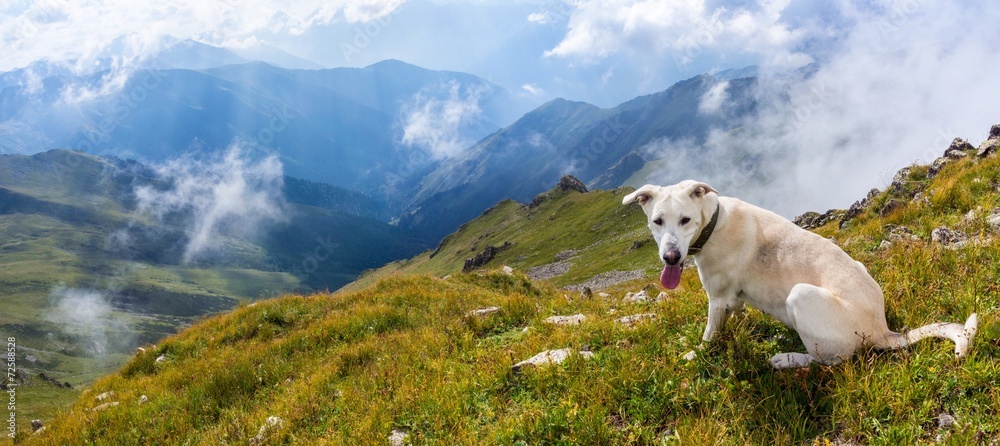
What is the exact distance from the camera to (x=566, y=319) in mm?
8953

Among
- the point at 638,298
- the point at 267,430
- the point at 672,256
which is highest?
the point at 267,430

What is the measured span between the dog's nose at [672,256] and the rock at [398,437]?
12.7ft

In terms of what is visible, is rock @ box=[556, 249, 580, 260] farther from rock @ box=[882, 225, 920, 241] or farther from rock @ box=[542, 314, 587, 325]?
rock @ box=[542, 314, 587, 325]

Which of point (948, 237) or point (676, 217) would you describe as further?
point (948, 237)

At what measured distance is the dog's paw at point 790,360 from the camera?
16.9 feet

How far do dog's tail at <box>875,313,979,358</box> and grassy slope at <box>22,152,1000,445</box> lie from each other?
4.3 inches

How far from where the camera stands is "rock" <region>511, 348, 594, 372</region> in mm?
6395

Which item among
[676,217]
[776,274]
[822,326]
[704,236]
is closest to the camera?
[822,326]

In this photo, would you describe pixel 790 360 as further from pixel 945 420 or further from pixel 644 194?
pixel 644 194

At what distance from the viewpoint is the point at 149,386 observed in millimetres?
10516

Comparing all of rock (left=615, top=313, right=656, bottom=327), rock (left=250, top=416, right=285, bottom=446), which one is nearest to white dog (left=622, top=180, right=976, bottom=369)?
rock (left=615, top=313, right=656, bottom=327)

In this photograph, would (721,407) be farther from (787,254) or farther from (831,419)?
(787,254)

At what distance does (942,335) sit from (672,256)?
2786 millimetres

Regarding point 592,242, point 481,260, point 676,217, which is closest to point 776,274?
point 676,217
